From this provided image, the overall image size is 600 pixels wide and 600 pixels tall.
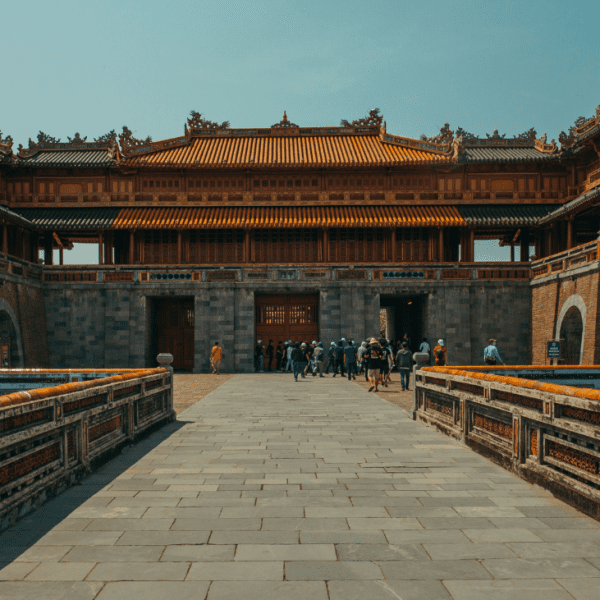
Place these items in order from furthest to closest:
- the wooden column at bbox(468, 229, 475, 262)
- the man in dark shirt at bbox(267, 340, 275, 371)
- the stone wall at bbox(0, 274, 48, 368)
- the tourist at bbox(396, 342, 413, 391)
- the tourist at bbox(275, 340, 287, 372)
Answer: the wooden column at bbox(468, 229, 475, 262) → the tourist at bbox(275, 340, 287, 372) → the man in dark shirt at bbox(267, 340, 275, 371) → the stone wall at bbox(0, 274, 48, 368) → the tourist at bbox(396, 342, 413, 391)

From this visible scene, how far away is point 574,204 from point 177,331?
2056cm

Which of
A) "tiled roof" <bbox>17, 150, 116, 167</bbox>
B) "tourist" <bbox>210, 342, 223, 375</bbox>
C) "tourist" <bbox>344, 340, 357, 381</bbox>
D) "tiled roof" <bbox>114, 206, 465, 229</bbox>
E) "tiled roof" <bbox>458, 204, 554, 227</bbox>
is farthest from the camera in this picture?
"tiled roof" <bbox>17, 150, 116, 167</bbox>

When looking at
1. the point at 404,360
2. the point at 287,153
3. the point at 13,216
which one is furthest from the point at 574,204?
the point at 13,216

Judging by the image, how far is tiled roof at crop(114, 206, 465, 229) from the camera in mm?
29047

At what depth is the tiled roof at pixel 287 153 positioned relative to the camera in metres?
29.8

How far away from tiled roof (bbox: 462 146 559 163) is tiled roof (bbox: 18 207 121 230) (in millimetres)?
19748

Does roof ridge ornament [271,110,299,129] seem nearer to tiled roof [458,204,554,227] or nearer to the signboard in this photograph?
tiled roof [458,204,554,227]

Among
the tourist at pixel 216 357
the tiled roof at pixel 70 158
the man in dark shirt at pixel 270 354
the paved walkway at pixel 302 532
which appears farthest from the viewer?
the tiled roof at pixel 70 158

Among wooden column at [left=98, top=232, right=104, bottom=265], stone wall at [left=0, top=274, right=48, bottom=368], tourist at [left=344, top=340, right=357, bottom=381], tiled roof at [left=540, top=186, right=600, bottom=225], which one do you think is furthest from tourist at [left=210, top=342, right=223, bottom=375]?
tiled roof at [left=540, top=186, right=600, bottom=225]

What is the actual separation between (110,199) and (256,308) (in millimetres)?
10191

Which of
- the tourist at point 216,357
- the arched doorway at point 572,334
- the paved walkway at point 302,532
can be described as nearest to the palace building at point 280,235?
the tourist at point 216,357

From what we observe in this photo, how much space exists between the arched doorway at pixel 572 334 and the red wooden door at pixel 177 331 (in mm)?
18441

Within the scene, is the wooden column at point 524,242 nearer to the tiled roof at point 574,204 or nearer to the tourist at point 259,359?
the tiled roof at point 574,204

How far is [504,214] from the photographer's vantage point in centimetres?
2938
